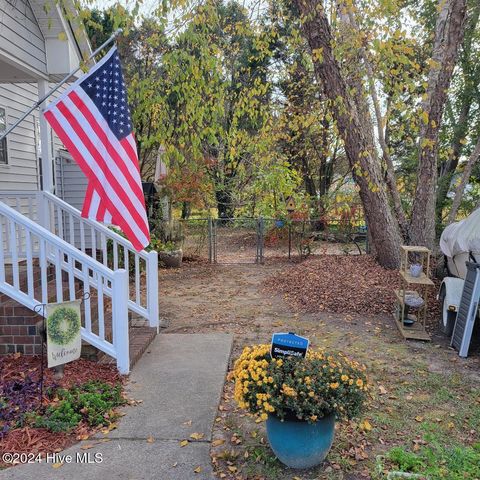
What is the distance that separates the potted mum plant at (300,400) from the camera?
2.62m

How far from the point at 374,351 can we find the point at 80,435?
11.0 feet

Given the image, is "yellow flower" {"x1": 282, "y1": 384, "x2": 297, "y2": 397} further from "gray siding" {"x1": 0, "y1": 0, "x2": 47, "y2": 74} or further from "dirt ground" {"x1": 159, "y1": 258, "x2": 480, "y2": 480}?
"gray siding" {"x1": 0, "y1": 0, "x2": 47, "y2": 74}

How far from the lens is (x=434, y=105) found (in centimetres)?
742

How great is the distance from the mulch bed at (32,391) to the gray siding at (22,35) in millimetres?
3502

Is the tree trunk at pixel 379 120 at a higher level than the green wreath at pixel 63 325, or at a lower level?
higher

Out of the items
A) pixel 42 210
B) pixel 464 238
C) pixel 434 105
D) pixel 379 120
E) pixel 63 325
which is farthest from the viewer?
pixel 379 120

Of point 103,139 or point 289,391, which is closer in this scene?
point 289,391

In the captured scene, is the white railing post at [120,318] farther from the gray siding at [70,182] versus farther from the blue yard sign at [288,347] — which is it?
the gray siding at [70,182]

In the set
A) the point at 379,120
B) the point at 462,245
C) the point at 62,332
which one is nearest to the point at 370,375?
the point at 462,245

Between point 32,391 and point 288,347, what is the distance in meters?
2.16

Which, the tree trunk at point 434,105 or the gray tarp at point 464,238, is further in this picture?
the tree trunk at point 434,105

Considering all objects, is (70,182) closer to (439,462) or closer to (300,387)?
(300,387)

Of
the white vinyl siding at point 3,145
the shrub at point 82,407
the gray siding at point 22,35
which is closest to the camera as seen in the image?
the shrub at point 82,407

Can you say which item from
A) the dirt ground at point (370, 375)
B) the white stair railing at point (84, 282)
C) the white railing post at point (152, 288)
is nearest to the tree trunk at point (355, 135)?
the dirt ground at point (370, 375)
